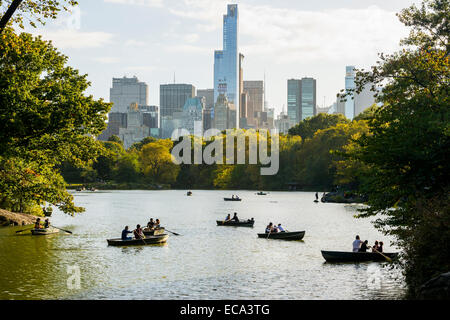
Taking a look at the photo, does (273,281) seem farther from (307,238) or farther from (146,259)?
(307,238)

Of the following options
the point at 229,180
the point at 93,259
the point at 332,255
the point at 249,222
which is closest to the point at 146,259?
the point at 93,259

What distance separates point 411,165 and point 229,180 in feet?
445

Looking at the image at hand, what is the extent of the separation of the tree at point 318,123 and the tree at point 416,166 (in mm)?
115830

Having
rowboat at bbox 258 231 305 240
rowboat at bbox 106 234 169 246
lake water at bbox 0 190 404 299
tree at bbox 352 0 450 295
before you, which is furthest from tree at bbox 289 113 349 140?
tree at bbox 352 0 450 295

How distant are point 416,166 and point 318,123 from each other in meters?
132

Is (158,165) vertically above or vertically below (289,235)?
above

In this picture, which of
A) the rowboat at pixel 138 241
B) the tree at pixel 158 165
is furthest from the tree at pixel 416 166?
the tree at pixel 158 165

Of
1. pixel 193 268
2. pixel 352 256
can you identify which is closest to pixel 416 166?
pixel 352 256

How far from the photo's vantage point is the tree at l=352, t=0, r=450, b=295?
66.4ft

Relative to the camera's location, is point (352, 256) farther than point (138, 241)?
No

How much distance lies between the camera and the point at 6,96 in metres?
28.1

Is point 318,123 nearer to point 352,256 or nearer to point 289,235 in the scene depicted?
point 289,235

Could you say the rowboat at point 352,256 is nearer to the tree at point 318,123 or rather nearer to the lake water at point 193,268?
the lake water at point 193,268

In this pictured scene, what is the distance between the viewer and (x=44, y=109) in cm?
2906
